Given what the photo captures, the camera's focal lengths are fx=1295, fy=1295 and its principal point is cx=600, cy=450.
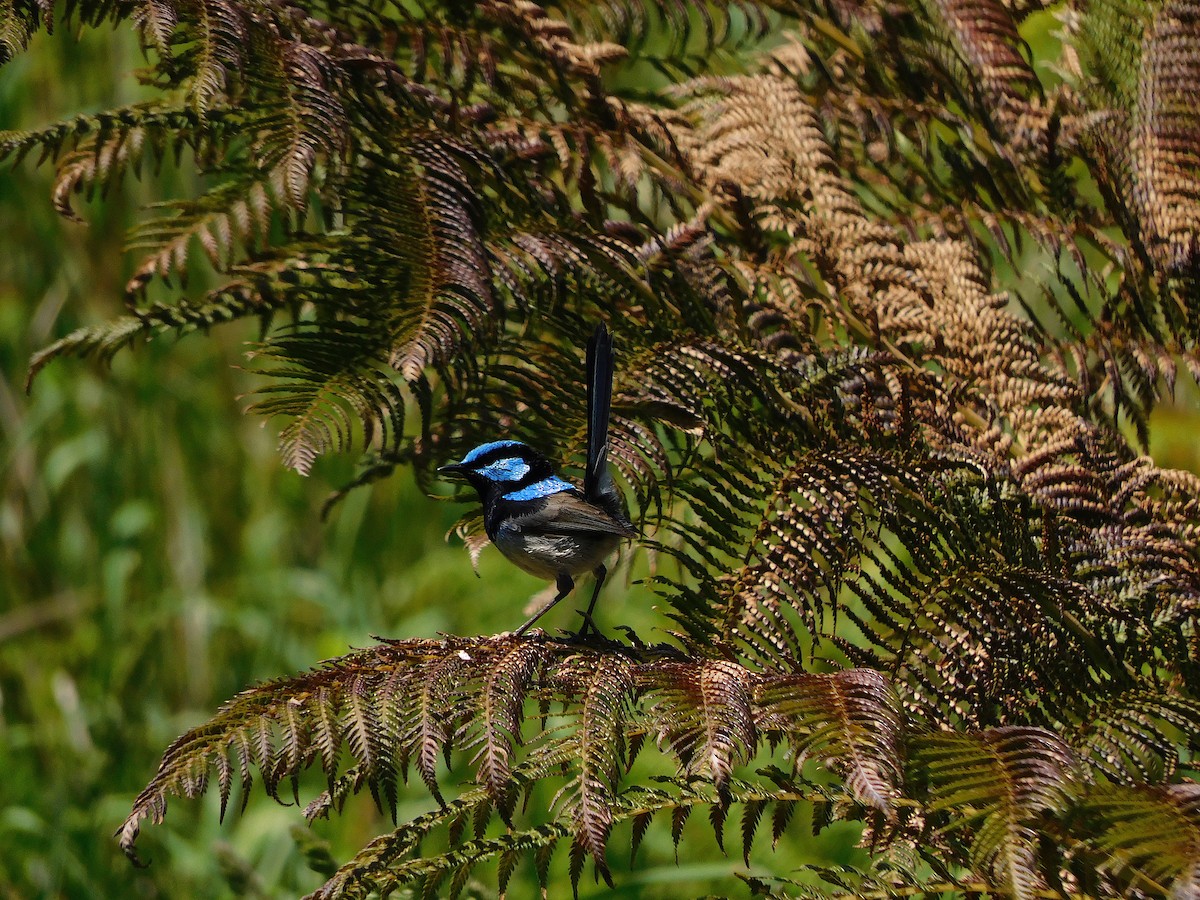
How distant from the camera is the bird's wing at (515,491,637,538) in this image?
244 cm

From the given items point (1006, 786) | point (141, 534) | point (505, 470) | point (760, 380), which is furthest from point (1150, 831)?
point (141, 534)

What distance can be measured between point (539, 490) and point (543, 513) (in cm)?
5

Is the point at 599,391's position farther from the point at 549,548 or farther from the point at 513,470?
the point at 549,548

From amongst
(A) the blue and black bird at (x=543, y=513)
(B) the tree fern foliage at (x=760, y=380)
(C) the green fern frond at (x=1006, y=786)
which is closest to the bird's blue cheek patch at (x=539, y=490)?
(A) the blue and black bird at (x=543, y=513)

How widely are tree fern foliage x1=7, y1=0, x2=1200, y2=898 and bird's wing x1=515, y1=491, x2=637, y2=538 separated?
0.84ft

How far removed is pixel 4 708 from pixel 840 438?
341 centimetres

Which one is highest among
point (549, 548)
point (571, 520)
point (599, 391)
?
point (599, 391)

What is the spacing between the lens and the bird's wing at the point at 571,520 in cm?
244

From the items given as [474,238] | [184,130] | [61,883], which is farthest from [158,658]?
[474,238]

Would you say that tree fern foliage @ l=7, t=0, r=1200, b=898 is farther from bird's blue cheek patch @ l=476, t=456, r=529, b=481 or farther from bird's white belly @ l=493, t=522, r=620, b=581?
bird's white belly @ l=493, t=522, r=620, b=581

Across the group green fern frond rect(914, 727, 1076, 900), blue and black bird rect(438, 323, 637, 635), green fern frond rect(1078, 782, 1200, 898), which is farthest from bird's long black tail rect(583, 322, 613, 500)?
green fern frond rect(1078, 782, 1200, 898)

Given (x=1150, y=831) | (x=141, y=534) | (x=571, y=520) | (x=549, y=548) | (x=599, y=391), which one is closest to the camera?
(x=1150, y=831)

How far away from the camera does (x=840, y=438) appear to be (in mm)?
2098

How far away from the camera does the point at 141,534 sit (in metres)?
4.48
